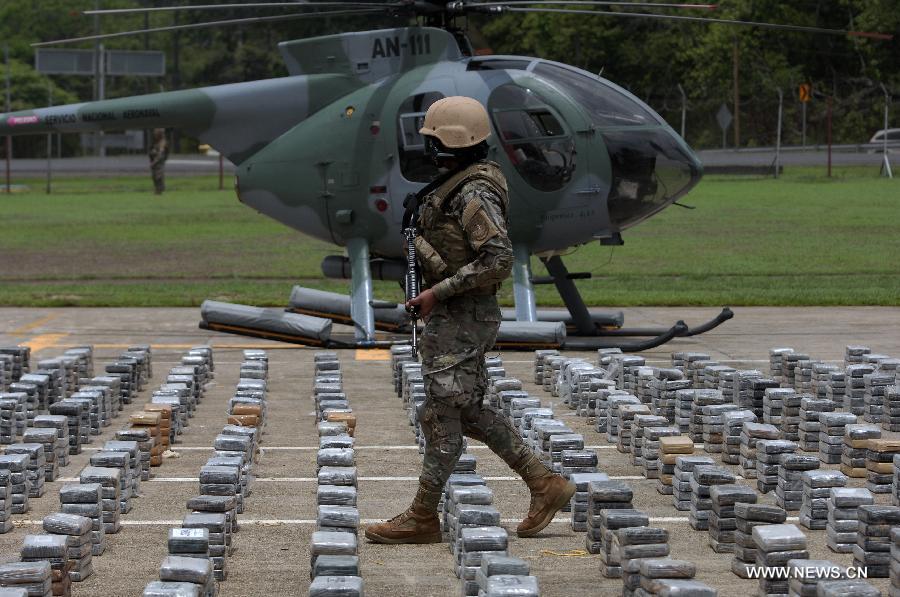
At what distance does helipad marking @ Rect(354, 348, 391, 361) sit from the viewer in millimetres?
17922

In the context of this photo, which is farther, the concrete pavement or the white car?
the white car

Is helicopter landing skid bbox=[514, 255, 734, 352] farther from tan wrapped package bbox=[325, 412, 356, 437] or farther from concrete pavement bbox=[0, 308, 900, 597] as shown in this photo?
tan wrapped package bbox=[325, 412, 356, 437]

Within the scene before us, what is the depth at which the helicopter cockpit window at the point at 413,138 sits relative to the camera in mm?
18406

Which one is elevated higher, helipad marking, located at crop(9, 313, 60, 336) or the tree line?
the tree line

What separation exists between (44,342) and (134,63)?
187ft

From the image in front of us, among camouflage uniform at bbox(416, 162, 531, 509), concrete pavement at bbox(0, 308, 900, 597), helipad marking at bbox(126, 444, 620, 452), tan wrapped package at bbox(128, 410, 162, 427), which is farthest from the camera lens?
helipad marking at bbox(126, 444, 620, 452)

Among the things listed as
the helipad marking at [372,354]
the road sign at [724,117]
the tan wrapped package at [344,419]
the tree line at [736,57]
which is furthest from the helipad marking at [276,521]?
the road sign at [724,117]

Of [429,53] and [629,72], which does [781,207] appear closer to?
[429,53]

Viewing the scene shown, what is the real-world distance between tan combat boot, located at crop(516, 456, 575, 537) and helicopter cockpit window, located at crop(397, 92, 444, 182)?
958cm

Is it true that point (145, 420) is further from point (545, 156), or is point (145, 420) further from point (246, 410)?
point (545, 156)

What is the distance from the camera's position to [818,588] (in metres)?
6.91

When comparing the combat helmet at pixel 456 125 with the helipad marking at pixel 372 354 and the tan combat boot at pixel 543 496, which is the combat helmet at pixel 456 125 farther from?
the helipad marking at pixel 372 354

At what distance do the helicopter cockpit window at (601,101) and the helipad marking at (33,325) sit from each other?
25.1 feet

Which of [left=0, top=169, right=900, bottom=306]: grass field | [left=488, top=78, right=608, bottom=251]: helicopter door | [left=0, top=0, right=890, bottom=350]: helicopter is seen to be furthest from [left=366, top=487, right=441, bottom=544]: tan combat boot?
[left=0, top=169, right=900, bottom=306]: grass field
